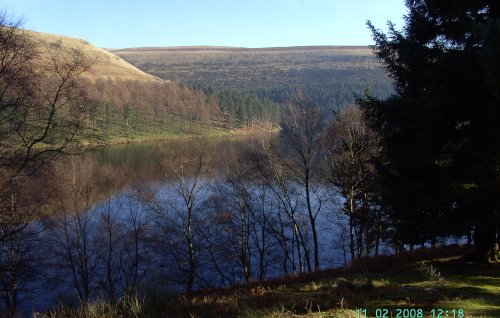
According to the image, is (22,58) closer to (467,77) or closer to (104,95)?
(467,77)

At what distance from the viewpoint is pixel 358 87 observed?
18338 centimetres

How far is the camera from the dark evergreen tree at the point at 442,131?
920 centimetres

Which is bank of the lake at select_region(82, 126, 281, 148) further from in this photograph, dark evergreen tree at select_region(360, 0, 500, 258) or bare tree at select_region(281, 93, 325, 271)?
dark evergreen tree at select_region(360, 0, 500, 258)

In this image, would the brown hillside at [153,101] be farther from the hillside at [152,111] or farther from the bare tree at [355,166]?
the bare tree at [355,166]

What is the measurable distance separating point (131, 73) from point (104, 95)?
8703 cm

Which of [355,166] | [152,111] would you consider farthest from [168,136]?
[355,166]

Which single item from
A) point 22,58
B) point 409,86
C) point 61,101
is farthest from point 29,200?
point 409,86

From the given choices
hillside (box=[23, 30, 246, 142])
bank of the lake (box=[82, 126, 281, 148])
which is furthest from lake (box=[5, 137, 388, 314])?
hillside (box=[23, 30, 246, 142])
